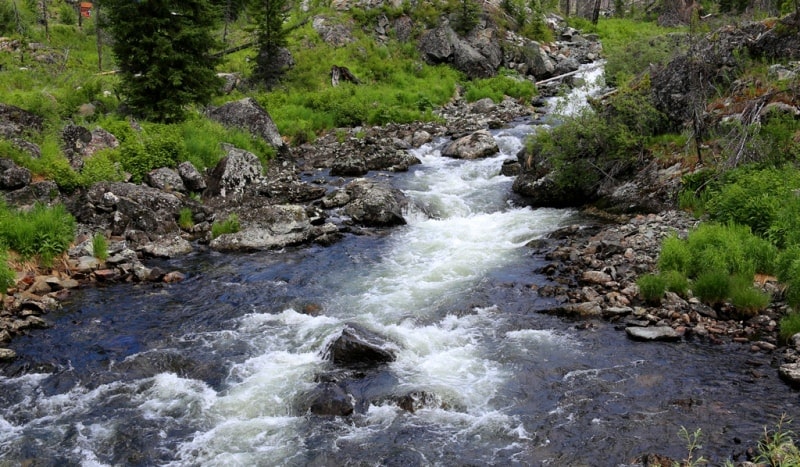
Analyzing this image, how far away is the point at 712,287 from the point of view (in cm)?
1223

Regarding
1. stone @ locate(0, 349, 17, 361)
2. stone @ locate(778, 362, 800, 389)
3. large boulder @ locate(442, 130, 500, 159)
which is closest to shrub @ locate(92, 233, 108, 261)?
stone @ locate(0, 349, 17, 361)

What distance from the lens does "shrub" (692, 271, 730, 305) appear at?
478 inches

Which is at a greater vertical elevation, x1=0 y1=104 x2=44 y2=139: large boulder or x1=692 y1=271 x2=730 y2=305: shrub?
x1=0 y1=104 x2=44 y2=139: large boulder

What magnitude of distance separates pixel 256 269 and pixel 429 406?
27.1ft

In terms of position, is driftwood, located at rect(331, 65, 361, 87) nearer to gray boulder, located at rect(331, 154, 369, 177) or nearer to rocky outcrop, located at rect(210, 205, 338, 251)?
gray boulder, located at rect(331, 154, 369, 177)

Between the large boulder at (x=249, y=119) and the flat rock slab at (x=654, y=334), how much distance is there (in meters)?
19.1

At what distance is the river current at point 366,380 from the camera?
344 inches

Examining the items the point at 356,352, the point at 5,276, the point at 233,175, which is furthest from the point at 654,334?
the point at 233,175

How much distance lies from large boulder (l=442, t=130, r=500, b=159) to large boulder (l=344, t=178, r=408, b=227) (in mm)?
7300

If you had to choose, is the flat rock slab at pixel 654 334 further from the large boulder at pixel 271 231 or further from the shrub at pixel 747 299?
the large boulder at pixel 271 231

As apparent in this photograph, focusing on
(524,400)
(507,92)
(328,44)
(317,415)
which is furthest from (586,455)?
(328,44)

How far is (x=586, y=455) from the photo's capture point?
27.3 feet

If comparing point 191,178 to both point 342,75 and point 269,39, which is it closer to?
point 269,39

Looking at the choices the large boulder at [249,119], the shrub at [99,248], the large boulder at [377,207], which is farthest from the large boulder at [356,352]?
the large boulder at [249,119]
